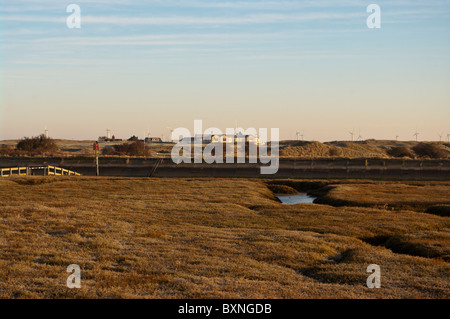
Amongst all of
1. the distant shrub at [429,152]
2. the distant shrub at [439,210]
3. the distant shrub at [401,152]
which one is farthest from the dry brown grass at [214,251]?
the distant shrub at [429,152]

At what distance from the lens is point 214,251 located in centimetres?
1962

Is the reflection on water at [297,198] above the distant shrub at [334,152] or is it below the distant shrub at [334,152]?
below

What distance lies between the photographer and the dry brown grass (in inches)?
574

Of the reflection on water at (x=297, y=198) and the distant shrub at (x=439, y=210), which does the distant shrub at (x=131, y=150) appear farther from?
the distant shrub at (x=439, y=210)

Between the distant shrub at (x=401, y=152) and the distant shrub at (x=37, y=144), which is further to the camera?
the distant shrub at (x=401, y=152)

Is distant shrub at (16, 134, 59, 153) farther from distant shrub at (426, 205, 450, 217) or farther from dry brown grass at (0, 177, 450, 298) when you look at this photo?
distant shrub at (426, 205, 450, 217)

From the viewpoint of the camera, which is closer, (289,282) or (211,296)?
(211,296)

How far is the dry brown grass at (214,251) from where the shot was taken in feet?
47.8

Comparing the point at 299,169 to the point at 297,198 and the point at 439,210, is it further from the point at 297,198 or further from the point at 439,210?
the point at 439,210
